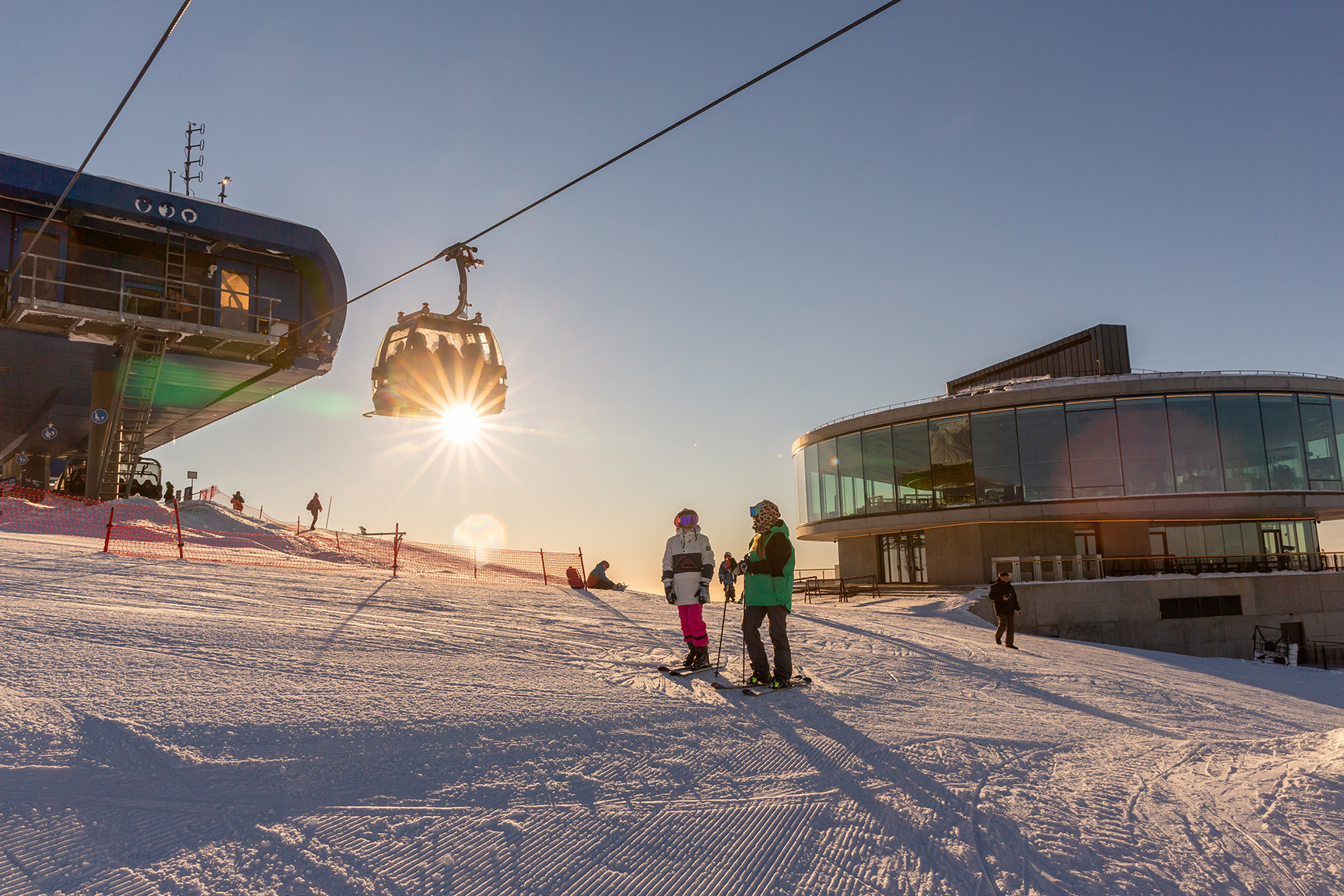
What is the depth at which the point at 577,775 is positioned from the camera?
4.95m

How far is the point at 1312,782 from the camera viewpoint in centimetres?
537

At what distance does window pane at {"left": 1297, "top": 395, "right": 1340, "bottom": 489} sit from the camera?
104 ft

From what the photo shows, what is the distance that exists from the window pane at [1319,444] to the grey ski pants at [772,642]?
1322 inches

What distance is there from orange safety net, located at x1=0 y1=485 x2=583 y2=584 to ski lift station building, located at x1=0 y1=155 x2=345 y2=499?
4857 mm

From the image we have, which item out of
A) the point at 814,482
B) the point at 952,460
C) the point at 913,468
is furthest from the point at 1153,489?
the point at 814,482

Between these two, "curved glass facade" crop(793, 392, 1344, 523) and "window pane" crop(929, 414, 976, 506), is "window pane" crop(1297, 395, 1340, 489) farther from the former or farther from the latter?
"window pane" crop(929, 414, 976, 506)

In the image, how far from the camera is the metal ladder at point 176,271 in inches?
1086

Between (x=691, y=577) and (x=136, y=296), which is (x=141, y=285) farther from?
(x=691, y=577)

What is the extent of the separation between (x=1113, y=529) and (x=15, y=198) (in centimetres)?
A: 4063

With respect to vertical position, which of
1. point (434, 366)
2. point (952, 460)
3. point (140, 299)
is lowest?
point (434, 366)

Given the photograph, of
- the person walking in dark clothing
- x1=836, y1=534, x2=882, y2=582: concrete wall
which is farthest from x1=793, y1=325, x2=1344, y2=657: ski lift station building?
the person walking in dark clothing

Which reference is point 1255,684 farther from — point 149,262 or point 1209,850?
point 149,262

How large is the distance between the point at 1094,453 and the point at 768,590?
27896 millimetres

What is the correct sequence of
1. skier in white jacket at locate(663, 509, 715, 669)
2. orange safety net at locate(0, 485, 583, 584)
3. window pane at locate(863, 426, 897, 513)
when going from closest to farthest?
skier in white jacket at locate(663, 509, 715, 669)
orange safety net at locate(0, 485, 583, 584)
window pane at locate(863, 426, 897, 513)
